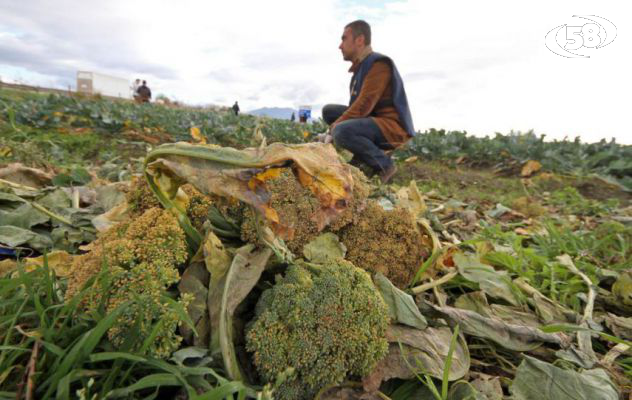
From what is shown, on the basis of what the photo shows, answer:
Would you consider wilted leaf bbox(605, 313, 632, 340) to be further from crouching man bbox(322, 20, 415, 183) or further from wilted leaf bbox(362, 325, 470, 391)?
crouching man bbox(322, 20, 415, 183)

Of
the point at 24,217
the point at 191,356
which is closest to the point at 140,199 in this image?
the point at 191,356

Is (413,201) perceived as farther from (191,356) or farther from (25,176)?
(25,176)

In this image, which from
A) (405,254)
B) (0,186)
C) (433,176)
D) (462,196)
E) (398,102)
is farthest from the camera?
(433,176)

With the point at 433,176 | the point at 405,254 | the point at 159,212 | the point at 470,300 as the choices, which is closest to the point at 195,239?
the point at 159,212

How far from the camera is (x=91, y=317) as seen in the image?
1.03m

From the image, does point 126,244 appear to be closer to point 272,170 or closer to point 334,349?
point 272,170

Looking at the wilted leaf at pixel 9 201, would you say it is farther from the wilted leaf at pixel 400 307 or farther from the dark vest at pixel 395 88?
the dark vest at pixel 395 88

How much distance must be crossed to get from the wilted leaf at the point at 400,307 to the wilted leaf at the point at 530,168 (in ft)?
24.7

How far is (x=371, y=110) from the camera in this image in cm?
492

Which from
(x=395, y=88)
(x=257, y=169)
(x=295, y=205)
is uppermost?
(x=395, y=88)

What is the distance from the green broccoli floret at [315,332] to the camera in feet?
3.32

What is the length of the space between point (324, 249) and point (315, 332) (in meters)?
0.39

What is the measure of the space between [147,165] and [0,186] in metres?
1.35

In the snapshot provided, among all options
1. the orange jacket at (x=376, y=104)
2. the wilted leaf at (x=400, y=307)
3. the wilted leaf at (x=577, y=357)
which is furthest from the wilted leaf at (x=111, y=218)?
the orange jacket at (x=376, y=104)
